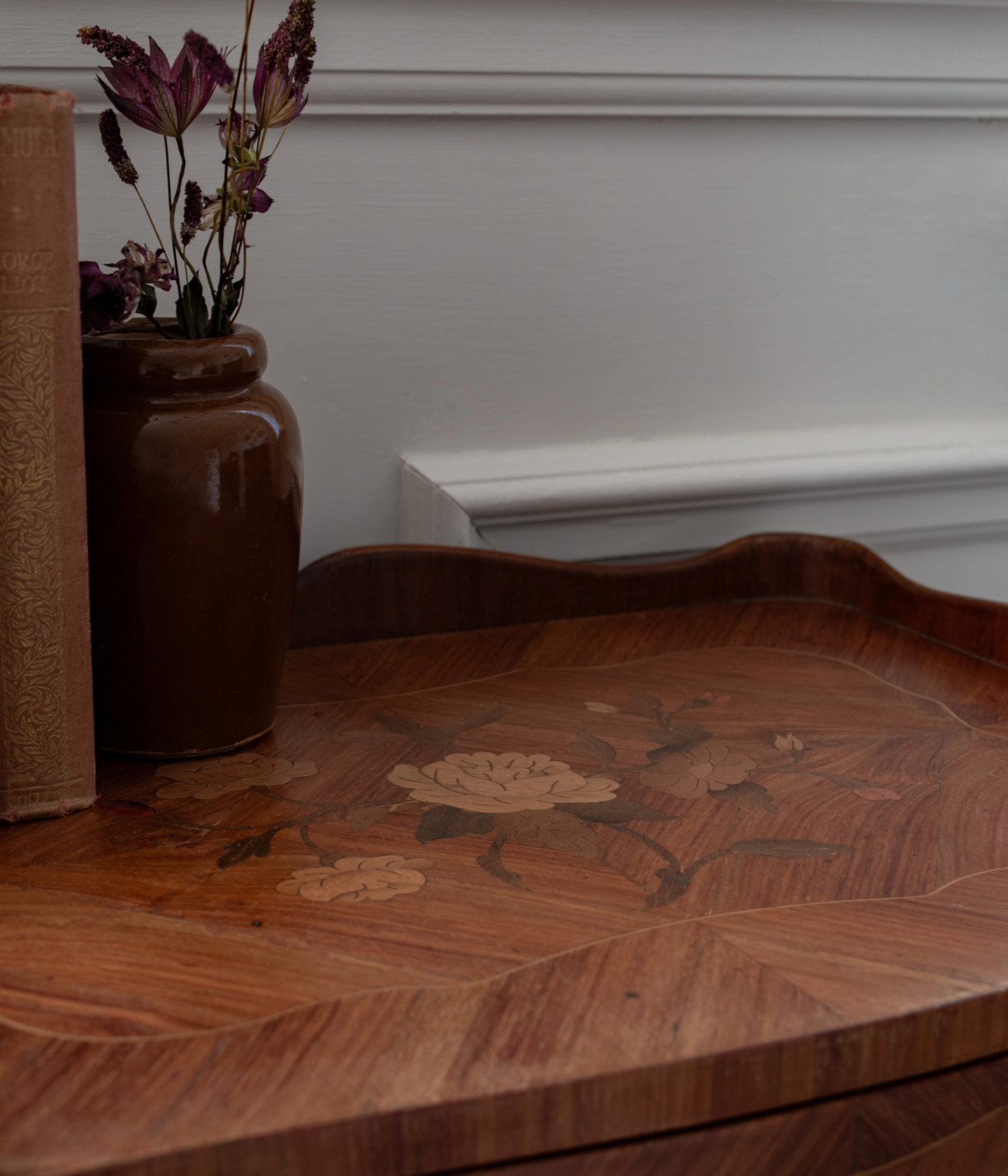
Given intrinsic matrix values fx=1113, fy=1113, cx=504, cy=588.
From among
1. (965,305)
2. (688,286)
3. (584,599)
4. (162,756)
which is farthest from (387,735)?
(965,305)

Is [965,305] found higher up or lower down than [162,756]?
higher up

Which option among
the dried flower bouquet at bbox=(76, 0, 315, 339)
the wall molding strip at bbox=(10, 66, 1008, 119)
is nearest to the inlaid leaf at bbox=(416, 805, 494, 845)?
the dried flower bouquet at bbox=(76, 0, 315, 339)

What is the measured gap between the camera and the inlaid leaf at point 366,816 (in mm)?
440

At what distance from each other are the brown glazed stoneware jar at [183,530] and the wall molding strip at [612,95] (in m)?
0.22

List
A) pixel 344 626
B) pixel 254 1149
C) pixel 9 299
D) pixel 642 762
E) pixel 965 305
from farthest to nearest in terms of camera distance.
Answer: pixel 965 305 → pixel 344 626 → pixel 642 762 → pixel 9 299 → pixel 254 1149

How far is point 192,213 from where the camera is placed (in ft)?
1.58

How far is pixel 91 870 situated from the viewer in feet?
1.31

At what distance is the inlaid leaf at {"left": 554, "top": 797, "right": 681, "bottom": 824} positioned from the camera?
447 millimetres

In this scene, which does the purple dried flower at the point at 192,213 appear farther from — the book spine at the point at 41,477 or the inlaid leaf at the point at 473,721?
the inlaid leaf at the point at 473,721

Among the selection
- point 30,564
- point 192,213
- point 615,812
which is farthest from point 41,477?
point 615,812

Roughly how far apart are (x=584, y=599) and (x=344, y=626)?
6.0 inches

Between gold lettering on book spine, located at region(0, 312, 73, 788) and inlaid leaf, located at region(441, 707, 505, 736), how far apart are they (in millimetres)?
176

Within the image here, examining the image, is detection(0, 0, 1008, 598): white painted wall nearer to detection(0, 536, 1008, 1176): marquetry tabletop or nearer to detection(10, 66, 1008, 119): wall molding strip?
detection(10, 66, 1008, 119): wall molding strip

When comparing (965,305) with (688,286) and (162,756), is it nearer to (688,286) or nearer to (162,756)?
(688,286)
